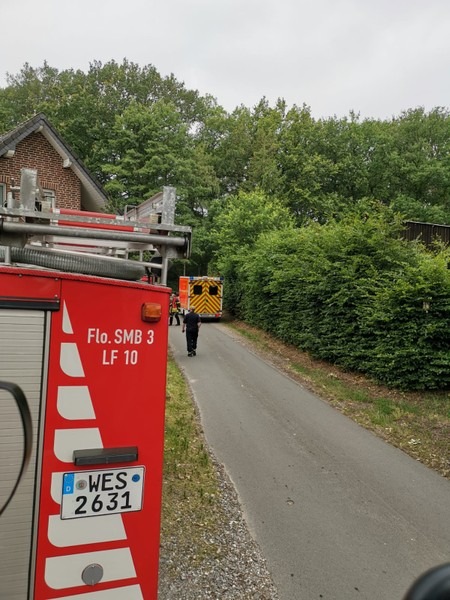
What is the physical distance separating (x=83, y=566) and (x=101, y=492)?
0.36 metres

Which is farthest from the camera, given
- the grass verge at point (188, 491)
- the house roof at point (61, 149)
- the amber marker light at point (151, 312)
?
the house roof at point (61, 149)

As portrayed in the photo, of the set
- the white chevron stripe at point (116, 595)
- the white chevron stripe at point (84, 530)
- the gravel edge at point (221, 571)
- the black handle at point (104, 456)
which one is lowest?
the gravel edge at point (221, 571)

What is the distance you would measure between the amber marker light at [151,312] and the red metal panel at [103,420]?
3 centimetres

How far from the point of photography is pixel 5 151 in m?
16.5

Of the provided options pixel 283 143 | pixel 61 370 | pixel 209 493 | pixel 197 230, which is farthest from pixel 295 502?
pixel 283 143

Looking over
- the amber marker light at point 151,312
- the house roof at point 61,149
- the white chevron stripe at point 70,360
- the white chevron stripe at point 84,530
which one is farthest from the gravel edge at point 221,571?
the house roof at point 61,149

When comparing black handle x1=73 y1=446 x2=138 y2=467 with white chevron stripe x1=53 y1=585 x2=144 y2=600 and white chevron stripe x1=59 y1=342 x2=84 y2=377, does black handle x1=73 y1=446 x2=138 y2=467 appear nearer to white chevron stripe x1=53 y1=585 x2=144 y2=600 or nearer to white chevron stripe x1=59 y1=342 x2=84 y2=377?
white chevron stripe x1=59 y1=342 x2=84 y2=377

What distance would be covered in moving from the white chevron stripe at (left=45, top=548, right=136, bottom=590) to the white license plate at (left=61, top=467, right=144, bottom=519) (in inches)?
7.8

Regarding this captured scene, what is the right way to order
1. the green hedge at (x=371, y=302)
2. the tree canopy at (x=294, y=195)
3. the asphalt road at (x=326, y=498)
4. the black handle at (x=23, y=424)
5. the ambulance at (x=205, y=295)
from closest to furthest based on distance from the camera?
1. the black handle at (x=23, y=424)
2. the asphalt road at (x=326, y=498)
3. the green hedge at (x=371, y=302)
4. the tree canopy at (x=294, y=195)
5. the ambulance at (x=205, y=295)

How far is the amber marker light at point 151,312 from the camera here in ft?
7.68

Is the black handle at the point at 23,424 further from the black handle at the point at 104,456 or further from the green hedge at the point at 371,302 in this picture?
the green hedge at the point at 371,302

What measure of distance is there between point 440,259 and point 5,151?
51.5ft

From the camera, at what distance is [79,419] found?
215 cm

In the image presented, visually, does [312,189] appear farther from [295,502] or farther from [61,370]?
[61,370]
